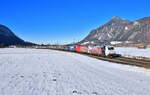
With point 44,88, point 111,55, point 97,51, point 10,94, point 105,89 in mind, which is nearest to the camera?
point 10,94

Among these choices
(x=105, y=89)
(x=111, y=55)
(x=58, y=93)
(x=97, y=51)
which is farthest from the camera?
(x=97, y=51)

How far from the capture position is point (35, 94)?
829cm

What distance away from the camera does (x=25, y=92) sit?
28.0 ft

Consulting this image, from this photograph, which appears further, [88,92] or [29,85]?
[29,85]

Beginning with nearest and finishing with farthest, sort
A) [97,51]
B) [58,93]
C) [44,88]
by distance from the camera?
[58,93], [44,88], [97,51]

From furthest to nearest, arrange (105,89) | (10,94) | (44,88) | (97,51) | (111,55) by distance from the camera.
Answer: (97,51)
(111,55)
(105,89)
(44,88)
(10,94)

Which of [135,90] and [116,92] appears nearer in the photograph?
[116,92]

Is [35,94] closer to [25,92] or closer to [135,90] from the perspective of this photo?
[25,92]

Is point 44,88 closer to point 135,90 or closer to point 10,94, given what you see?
point 10,94

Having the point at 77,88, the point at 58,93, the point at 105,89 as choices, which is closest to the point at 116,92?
the point at 105,89

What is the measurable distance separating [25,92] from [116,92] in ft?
19.7

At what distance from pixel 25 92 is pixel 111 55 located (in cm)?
2841

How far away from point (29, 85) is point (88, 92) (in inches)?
166

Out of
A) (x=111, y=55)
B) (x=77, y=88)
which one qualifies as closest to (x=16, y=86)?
(x=77, y=88)
